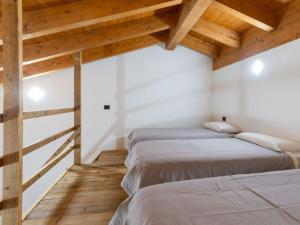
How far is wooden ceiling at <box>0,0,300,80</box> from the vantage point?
2152mm

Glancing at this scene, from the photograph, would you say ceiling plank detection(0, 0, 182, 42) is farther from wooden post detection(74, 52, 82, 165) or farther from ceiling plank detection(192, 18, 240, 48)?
ceiling plank detection(192, 18, 240, 48)

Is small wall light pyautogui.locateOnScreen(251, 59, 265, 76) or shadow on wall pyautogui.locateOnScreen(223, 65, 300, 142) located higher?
small wall light pyautogui.locateOnScreen(251, 59, 265, 76)

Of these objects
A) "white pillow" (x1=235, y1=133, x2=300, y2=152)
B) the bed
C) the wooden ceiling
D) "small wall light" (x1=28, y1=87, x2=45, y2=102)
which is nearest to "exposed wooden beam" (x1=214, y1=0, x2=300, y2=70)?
the wooden ceiling

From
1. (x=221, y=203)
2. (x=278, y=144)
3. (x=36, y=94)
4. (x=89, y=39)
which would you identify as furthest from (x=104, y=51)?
(x=221, y=203)

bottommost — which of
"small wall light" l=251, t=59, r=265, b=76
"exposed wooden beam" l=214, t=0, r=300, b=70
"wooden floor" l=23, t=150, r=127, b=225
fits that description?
"wooden floor" l=23, t=150, r=127, b=225

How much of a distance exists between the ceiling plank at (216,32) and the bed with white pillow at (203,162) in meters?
2.02

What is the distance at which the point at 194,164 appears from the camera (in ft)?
5.82

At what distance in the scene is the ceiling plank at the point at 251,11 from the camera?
242cm

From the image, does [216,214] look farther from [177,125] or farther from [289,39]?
[177,125]

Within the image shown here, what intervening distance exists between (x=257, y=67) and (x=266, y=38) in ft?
1.41

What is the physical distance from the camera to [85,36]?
9.53 feet

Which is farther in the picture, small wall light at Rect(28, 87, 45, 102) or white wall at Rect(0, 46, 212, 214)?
white wall at Rect(0, 46, 212, 214)

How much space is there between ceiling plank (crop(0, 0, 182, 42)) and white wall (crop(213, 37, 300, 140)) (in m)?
1.75

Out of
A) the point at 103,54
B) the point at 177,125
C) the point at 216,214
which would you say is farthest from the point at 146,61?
the point at 216,214
